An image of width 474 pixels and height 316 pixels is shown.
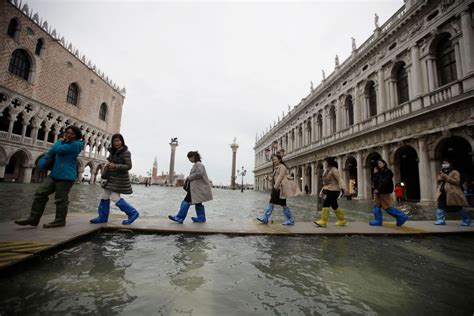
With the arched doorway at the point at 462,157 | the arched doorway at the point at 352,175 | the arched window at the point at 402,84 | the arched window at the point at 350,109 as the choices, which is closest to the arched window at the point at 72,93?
the arched window at the point at 350,109

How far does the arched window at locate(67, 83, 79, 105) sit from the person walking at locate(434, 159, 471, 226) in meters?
38.4

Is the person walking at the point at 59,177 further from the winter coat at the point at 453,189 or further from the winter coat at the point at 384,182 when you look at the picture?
the winter coat at the point at 453,189

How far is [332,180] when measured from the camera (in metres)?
5.11

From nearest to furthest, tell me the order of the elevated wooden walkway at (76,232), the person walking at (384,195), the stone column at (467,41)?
the elevated wooden walkway at (76,232) < the person walking at (384,195) < the stone column at (467,41)

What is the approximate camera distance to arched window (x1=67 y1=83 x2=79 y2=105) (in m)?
30.8

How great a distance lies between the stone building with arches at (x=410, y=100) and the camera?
1162 centimetres

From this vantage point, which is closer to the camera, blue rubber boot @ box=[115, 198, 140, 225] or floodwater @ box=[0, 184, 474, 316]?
floodwater @ box=[0, 184, 474, 316]

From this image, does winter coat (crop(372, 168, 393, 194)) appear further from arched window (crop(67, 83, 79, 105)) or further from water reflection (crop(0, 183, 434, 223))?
arched window (crop(67, 83, 79, 105))

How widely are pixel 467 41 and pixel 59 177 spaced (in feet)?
57.9

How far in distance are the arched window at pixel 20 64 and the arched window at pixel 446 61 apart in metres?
36.5

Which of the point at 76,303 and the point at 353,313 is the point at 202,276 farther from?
the point at 353,313

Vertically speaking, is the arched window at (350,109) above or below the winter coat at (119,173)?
above

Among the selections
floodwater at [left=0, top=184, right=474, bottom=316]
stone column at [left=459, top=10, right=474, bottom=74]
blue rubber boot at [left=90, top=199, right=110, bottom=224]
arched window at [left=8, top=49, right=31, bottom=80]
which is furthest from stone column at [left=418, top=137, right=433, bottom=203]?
arched window at [left=8, top=49, right=31, bottom=80]

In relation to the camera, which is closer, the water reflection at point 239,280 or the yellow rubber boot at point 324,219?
the water reflection at point 239,280
